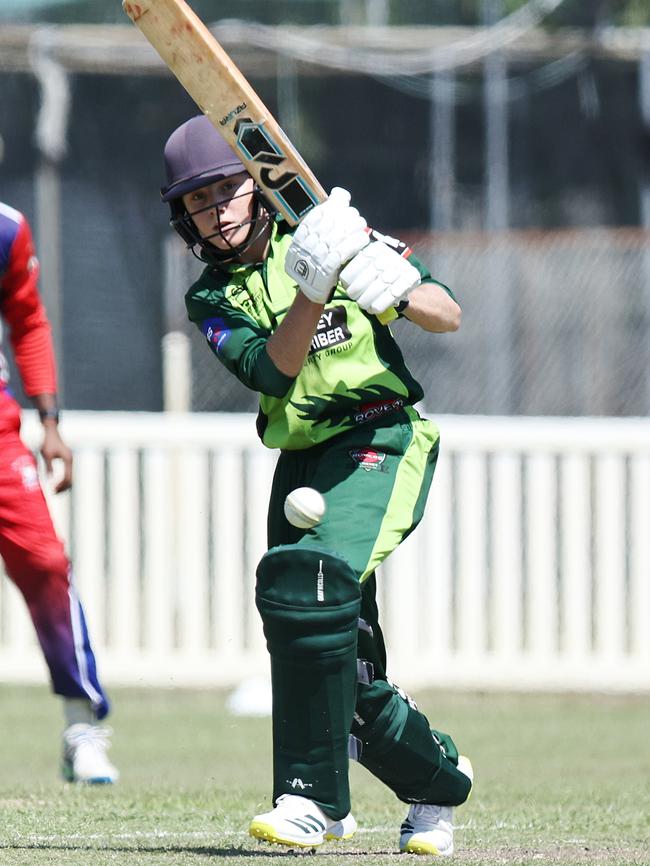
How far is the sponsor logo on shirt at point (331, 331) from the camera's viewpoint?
409cm

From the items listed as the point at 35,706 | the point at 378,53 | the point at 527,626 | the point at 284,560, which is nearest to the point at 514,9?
the point at 378,53

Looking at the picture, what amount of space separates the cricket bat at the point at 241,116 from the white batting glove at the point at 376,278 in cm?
30

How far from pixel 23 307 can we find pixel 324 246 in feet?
8.59

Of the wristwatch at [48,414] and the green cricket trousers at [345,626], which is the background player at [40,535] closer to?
the wristwatch at [48,414]

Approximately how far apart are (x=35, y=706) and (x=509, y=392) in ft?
11.6

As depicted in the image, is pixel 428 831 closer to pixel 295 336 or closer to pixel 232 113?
pixel 295 336

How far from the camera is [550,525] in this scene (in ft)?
28.0

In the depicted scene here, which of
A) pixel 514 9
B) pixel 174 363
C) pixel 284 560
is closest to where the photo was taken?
pixel 284 560

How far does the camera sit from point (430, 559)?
27.9ft

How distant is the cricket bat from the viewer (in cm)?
399

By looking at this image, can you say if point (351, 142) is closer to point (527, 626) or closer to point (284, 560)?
point (527, 626)

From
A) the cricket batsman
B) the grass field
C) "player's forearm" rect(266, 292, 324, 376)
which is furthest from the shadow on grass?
"player's forearm" rect(266, 292, 324, 376)

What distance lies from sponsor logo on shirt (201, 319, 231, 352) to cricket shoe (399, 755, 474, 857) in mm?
1190

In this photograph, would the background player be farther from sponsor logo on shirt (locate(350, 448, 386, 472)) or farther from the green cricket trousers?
sponsor logo on shirt (locate(350, 448, 386, 472))
